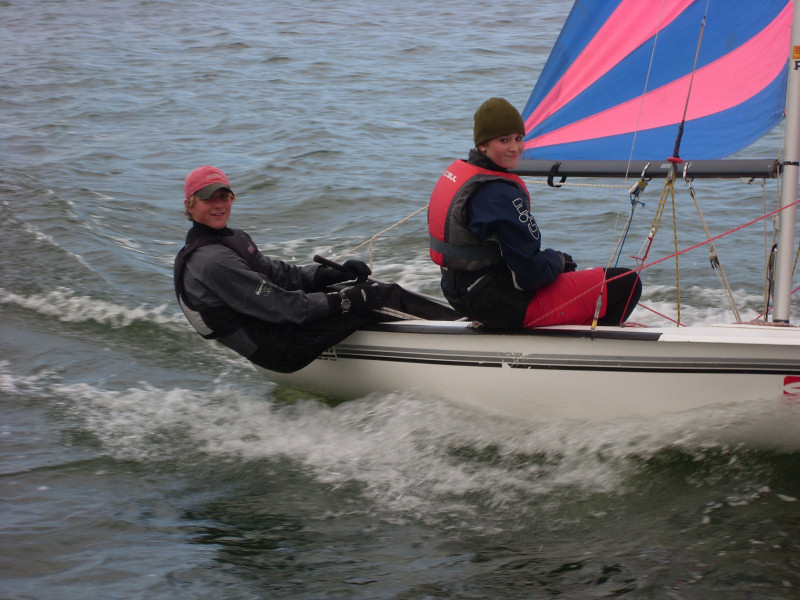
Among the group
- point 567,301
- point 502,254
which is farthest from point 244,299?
point 567,301

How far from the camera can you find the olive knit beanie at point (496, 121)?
3223mm

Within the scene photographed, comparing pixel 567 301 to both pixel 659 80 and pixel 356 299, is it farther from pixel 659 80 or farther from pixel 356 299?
pixel 659 80

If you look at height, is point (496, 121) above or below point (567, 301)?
above

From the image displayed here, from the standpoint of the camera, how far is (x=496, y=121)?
10.6 feet

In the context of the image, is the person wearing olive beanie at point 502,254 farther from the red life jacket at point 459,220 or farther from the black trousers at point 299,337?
the black trousers at point 299,337

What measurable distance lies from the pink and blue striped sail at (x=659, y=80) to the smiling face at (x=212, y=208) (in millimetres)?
1433

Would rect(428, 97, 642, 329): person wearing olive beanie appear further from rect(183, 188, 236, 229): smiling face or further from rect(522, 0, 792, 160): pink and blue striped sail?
rect(183, 188, 236, 229): smiling face

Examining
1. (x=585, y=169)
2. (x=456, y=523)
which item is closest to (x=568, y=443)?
(x=456, y=523)

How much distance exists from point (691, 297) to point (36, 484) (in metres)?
3.63

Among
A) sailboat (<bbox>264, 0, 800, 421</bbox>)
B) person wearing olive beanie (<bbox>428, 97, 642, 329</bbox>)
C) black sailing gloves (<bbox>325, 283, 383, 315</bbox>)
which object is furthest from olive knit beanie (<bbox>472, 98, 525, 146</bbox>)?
black sailing gloves (<bbox>325, 283, 383, 315</bbox>)

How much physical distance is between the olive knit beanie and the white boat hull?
2.45 ft

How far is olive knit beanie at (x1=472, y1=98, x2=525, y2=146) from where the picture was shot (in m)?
3.22

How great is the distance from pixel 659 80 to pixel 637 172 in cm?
49

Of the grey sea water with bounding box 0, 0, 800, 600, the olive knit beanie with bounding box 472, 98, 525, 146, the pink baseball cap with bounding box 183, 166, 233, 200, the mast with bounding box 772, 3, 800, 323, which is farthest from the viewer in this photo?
the pink baseball cap with bounding box 183, 166, 233, 200
